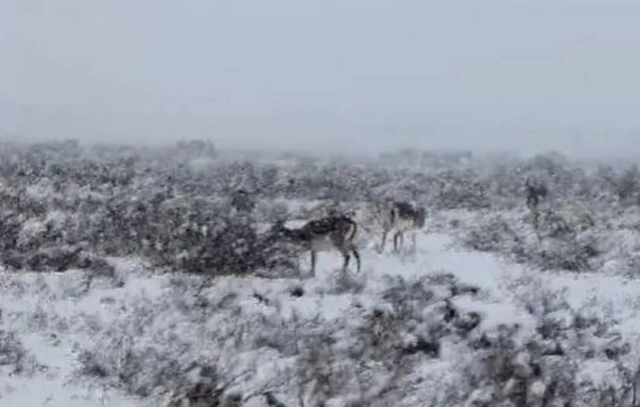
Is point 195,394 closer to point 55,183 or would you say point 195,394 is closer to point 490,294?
point 490,294

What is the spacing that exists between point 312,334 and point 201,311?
4.60 feet

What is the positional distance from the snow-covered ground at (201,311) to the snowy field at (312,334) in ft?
0.08

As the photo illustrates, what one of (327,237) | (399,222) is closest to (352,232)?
(327,237)

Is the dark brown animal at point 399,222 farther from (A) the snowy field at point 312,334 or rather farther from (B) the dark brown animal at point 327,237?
(B) the dark brown animal at point 327,237

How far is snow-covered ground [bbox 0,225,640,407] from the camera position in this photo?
1051 cm

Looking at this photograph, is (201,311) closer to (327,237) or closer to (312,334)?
(312,334)

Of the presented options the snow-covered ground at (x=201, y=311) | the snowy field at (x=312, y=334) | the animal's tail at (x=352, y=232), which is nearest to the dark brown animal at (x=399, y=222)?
the snowy field at (x=312, y=334)

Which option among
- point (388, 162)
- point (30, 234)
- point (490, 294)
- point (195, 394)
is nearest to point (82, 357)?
point (195, 394)

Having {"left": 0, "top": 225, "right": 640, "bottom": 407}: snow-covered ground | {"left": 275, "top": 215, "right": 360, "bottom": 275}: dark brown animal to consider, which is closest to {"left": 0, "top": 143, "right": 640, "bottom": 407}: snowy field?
{"left": 0, "top": 225, "right": 640, "bottom": 407}: snow-covered ground

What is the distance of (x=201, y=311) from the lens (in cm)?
1273

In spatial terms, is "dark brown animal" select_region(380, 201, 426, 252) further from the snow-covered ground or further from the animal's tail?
the snow-covered ground

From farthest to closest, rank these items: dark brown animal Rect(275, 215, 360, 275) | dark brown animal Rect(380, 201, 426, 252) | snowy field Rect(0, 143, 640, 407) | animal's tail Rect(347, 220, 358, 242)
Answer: dark brown animal Rect(380, 201, 426, 252)
animal's tail Rect(347, 220, 358, 242)
dark brown animal Rect(275, 215, 360, 275)
snowy field Rect(0, 143, 640, 407)

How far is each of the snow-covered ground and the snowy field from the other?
0.03 meters

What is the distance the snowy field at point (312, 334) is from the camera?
10.4 meters
